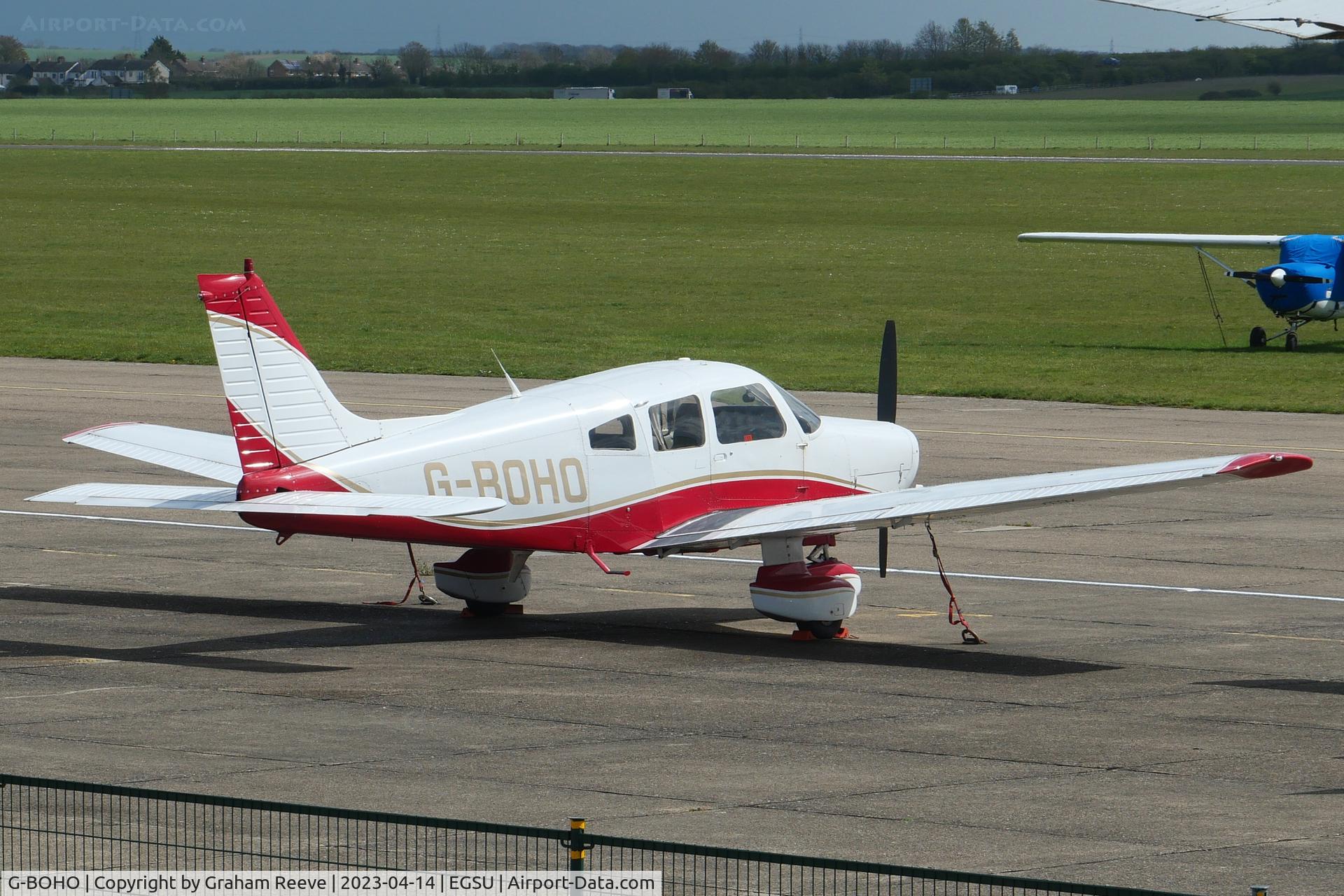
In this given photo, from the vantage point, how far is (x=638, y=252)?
237ft

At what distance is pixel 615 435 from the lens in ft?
60.4

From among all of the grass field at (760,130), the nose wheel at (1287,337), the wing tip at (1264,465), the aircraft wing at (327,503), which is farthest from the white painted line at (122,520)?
the grass field at (760,130)

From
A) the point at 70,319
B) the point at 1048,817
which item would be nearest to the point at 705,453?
the point at 1048,817

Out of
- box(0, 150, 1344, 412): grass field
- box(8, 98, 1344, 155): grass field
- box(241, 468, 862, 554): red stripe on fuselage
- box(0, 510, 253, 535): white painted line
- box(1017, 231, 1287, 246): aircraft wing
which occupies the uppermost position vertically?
box(241, 468, 862, 554): red stripe on fuselage

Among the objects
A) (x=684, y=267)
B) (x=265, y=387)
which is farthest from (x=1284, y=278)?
(x=265, y=387)

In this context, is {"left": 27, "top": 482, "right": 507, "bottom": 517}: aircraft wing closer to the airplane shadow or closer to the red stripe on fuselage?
the red stripe on fuselage

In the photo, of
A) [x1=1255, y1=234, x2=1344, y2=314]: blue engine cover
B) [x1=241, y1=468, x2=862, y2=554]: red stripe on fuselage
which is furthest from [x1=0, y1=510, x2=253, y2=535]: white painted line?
[x1=1255, y1=234, x2=1344, y2=314]: blue engine cover

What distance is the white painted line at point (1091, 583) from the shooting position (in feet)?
68.8

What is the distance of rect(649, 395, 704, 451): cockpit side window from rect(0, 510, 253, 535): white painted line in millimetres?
8751

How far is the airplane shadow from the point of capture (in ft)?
57.7

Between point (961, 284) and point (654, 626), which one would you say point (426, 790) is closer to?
point (654, 626)

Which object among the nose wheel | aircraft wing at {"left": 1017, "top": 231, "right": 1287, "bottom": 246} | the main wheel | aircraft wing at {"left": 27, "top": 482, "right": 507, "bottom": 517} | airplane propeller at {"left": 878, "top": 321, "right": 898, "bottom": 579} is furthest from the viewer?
aircraft wing at {"left": 1017, "top": 231, "right": 1287, "bottom": 246}

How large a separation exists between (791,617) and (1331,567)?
776cm

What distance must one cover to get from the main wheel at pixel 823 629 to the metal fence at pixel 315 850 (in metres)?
6.89
